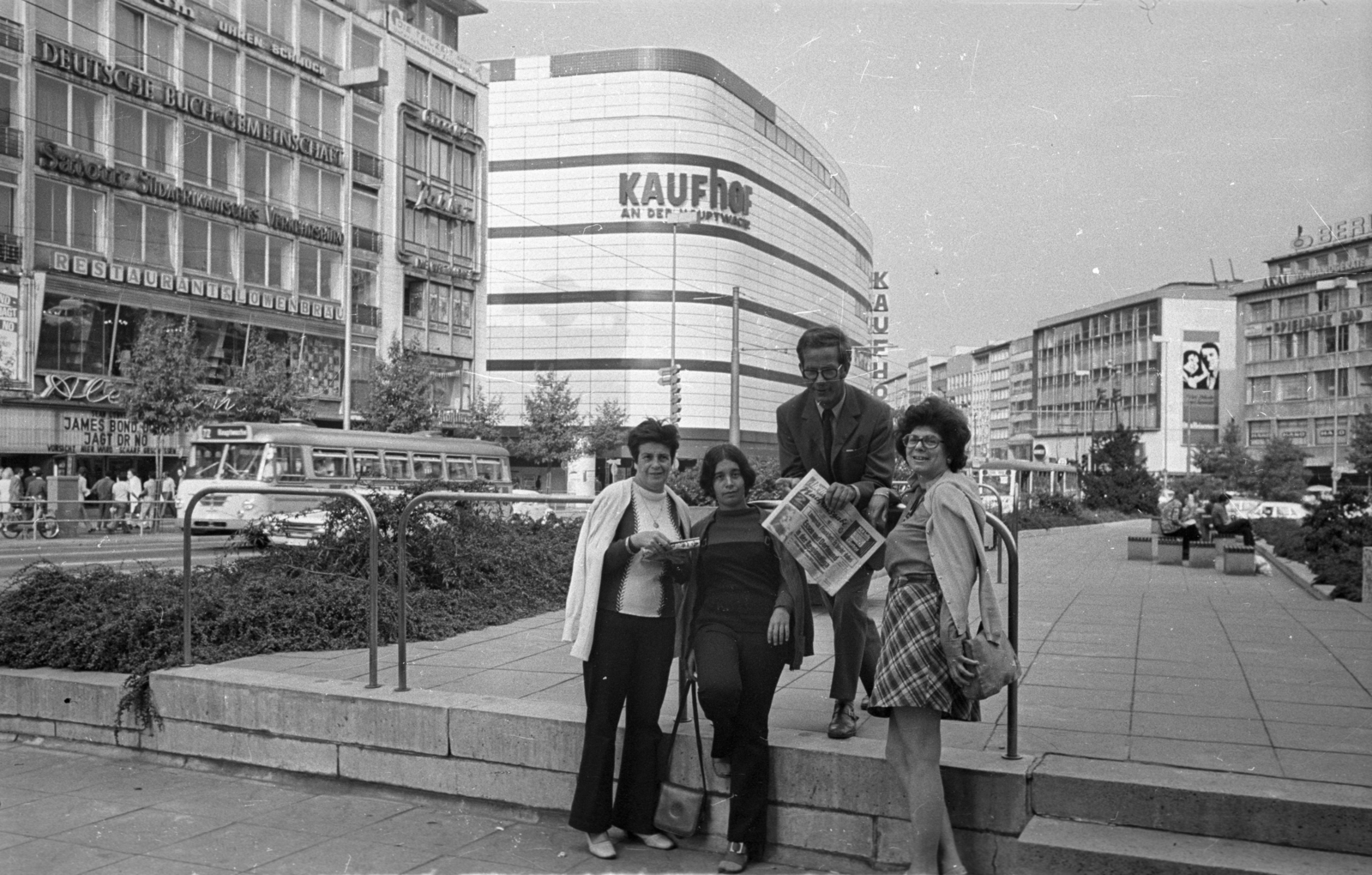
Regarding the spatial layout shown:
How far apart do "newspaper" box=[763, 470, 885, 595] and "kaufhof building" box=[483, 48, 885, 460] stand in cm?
6221

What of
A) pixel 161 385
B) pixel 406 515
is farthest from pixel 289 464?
pixel 406 515

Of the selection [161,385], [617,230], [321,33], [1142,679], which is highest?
[321,33]


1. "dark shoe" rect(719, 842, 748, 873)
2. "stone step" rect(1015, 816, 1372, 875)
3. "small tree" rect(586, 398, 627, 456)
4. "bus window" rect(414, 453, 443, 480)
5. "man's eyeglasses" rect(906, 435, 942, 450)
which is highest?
"small tree" rect(586, 398, 627, 456)

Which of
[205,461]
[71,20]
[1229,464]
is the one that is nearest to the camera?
Result: [205,461]

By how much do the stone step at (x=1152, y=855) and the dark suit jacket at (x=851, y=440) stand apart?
1.59 m

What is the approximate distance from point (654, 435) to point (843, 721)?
5.01 ft

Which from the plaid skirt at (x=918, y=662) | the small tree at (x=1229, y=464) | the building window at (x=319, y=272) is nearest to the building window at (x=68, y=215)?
the building window at (x=319, y=272)

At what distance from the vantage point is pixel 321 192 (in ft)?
153

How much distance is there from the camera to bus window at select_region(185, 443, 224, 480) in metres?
25.9

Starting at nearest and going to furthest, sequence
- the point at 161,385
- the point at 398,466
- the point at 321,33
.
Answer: the point at 398,466 < the point at 161,385 < the point at 321,33

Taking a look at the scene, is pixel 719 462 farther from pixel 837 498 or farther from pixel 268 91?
pixel 268 91

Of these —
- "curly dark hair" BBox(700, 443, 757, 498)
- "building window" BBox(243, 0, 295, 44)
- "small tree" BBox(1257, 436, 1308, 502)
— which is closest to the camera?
"curly dark hair" BBox(700, 443, 757, 498)

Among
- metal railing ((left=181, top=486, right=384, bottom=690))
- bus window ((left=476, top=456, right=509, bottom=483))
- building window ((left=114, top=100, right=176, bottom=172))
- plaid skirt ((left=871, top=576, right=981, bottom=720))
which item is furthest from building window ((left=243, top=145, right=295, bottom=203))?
plaid skirt ((left=871, top=576, right=981, bottom=720))

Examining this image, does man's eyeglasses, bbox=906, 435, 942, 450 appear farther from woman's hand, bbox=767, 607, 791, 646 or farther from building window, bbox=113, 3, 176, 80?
building window, bbox=113, 3, 176, 80
